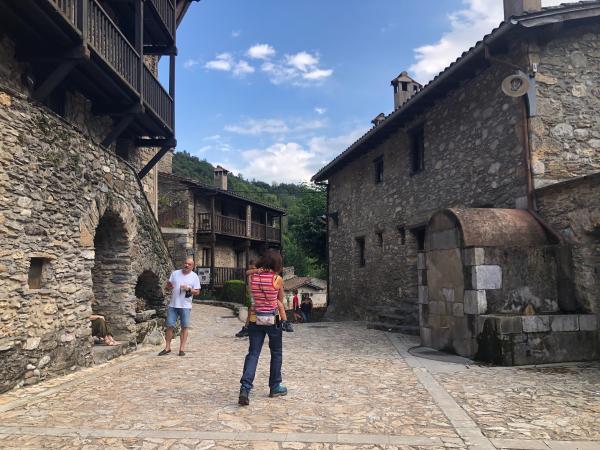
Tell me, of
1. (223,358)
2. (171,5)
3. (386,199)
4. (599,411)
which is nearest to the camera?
(599,411)

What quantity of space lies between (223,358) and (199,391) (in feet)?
7.07

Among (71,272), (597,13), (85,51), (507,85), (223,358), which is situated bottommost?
(223,358)

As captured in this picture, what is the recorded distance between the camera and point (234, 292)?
21.2 metres

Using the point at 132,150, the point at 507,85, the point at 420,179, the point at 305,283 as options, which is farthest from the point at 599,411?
the point at 305,283

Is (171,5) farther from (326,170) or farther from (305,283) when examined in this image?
(305,283)

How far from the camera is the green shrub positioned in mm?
20625

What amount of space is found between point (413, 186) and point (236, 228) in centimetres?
1518

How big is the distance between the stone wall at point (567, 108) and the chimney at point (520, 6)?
2.44 feet

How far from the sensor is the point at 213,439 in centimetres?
332

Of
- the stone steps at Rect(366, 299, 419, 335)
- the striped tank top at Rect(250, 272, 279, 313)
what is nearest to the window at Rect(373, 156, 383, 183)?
the stone steps at Rect(366, 299, 419, 335)

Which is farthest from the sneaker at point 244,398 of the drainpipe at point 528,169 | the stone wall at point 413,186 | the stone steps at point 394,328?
the stone steps at point 394,328

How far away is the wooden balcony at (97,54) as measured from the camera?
23.1 feet

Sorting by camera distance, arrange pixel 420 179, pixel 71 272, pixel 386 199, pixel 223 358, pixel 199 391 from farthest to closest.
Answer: pixel 386 199 < pixel 420 179 < pixel 223 358 < pixel 71 272 < pixel 199 391

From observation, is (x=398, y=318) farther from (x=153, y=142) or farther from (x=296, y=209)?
(x=296, y=209)
